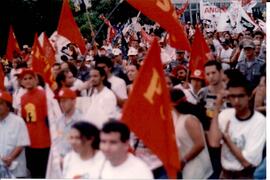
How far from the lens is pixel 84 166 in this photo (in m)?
5.20

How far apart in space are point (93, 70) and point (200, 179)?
1715 mm

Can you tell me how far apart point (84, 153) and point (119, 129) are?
458 mm

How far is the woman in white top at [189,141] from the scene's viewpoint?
5.97 metres

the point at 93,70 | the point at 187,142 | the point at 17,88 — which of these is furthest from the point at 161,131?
the point at 17,88

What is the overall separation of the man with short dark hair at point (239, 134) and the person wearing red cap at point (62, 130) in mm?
1352

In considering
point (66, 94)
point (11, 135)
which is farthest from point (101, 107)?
point (11, 135)

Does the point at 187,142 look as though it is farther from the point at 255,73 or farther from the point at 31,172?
the point at 255,73

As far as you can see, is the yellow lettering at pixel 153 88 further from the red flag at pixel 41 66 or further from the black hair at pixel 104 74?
the red flag at pixel 41 66

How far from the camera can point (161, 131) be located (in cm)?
537

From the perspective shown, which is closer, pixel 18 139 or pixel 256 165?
pixel 256 165

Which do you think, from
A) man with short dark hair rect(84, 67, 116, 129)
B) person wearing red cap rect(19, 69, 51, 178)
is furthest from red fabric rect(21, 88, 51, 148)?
man with short dark hair rect(84, 67, 116, 129)

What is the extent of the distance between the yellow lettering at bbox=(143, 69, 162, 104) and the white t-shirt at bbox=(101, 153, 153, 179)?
2.23 feet

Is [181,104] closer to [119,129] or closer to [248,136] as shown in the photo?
[248,136]

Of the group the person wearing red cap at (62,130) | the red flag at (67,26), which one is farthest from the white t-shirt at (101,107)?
the red flag at (67,26)
